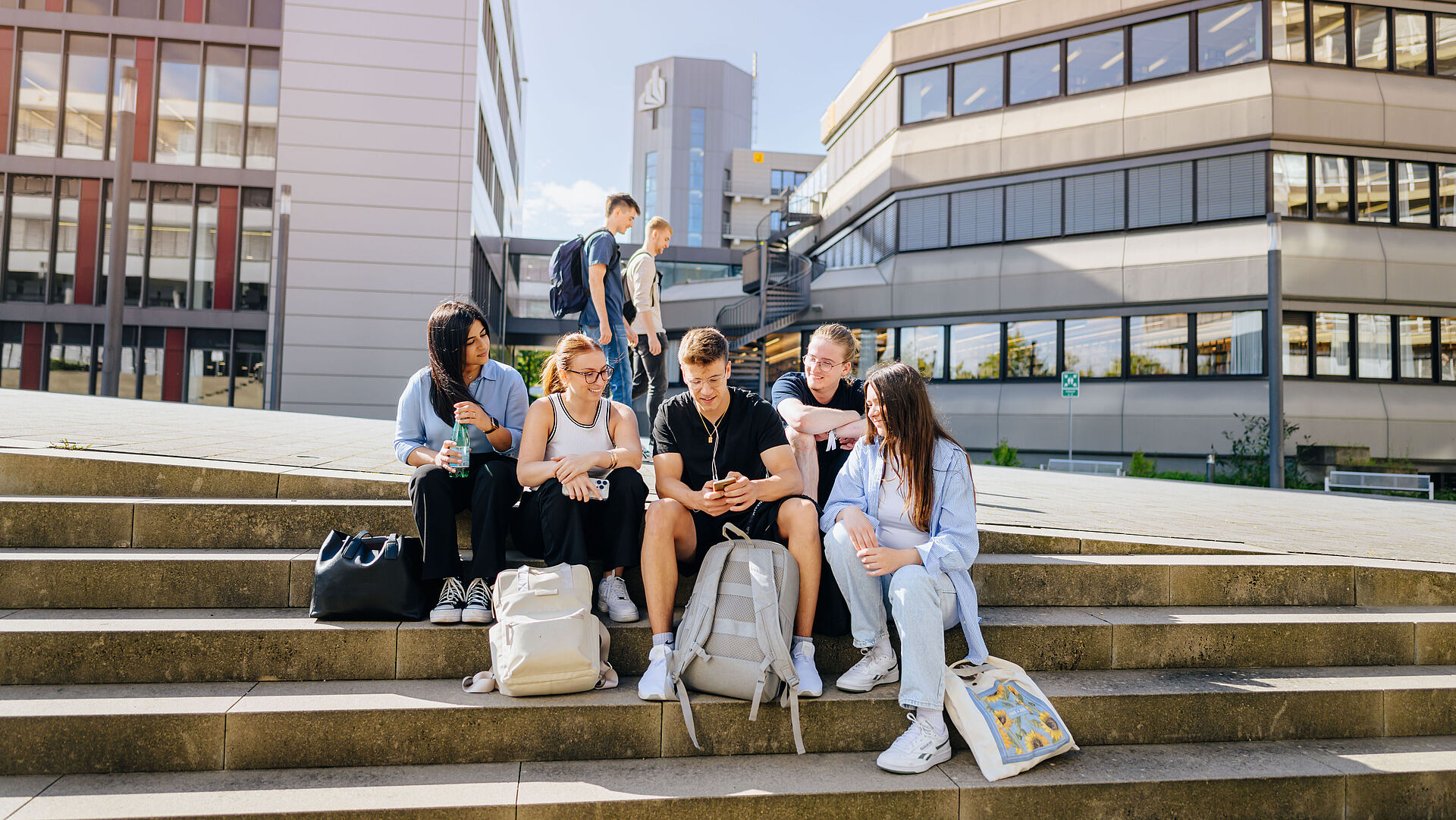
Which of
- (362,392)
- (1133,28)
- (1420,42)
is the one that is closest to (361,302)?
(362,392)

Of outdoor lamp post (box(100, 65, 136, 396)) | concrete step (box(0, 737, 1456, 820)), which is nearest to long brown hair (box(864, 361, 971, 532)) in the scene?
concrete step (box(0, 737, 1456, 820))

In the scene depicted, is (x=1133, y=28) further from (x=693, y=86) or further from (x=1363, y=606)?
(x=693, y=86)

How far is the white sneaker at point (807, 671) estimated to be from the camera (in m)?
3.10

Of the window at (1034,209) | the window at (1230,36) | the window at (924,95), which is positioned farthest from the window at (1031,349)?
the window at (1230,36)

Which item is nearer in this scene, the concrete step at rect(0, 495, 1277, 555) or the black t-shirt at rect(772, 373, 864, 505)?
the concrete step at rect(0, 495, 1277, 555)

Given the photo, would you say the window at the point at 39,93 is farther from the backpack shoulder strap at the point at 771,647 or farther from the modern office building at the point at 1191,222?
the backpack shoulder strap at the point at 771,647

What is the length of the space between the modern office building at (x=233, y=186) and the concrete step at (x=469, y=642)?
17829 millimetres

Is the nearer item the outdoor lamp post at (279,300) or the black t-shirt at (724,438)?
the black t-shirt at (724,438)

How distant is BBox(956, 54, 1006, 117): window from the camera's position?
20.8 meters

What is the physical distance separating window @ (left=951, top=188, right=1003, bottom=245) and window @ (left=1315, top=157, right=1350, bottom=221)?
6.83 meters

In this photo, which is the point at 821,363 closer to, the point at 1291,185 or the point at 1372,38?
the point at 1291,185

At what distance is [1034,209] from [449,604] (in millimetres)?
19860

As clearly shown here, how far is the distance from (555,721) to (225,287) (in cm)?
2169

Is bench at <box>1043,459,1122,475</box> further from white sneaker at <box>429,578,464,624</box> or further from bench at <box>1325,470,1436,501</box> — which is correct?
white sneaker at <box>429,578,464,624</box>
